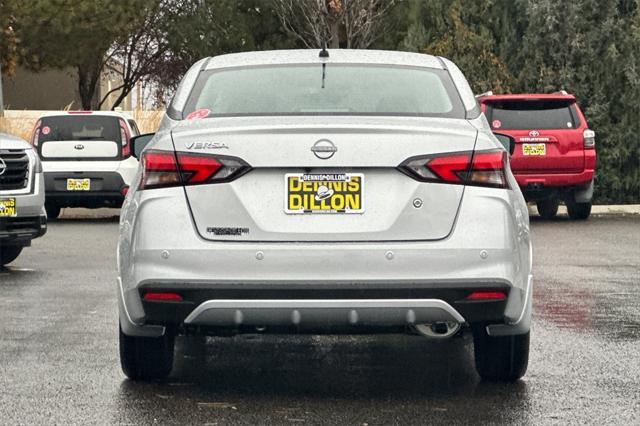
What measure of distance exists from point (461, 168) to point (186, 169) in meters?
1.26

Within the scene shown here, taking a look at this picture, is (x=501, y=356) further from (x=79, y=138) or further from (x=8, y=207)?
(x=79, y=138)

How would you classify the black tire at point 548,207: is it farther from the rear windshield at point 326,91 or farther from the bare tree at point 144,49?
the bare tree at point 144,49

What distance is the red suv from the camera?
21.8m

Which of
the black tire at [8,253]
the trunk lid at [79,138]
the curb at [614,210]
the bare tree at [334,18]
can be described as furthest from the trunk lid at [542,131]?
the bare tree at [334,18]

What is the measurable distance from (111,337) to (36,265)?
568cm

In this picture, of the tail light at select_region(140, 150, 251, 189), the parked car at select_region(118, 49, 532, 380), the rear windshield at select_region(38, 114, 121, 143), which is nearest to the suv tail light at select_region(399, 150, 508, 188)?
the parked car at select_region(118, 49, 532, 380)

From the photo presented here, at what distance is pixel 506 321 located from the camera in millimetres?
7246

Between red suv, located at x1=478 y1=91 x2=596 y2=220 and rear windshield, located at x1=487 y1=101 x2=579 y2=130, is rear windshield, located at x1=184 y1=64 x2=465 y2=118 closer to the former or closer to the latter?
red suv, located at x1=478 y1=91 x2=596 y2=220

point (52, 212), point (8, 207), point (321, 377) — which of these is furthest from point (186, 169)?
point (52, 212)

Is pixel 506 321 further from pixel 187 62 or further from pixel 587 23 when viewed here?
pixel 187 62

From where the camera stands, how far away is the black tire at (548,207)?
23.8 m

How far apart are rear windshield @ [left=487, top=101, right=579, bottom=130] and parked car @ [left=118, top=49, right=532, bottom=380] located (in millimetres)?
14832

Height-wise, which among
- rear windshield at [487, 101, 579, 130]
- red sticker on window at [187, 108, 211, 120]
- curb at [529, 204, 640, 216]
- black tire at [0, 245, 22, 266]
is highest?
red sticker on window at [187, 108, 211, 120]

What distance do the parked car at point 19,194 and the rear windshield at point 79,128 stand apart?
26.8 ft
